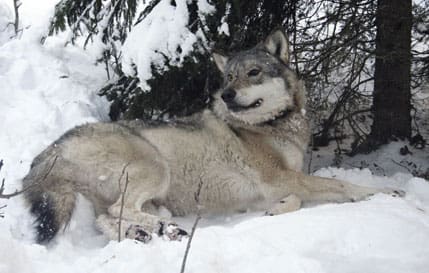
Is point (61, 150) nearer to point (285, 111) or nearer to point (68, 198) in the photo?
point (68, 198)

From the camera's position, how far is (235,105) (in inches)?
194

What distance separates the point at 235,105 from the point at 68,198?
1.75m

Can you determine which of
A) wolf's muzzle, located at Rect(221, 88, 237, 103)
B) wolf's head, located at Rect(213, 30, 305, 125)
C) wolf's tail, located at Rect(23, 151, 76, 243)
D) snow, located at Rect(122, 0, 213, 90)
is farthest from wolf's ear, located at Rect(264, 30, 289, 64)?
wolf's tail, located at Rect(23, 151, 76, 243)

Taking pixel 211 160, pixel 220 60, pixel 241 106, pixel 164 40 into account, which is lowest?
pixel 211 160

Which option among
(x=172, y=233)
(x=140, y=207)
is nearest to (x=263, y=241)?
(x=172, y=233)

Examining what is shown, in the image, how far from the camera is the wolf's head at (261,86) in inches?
195

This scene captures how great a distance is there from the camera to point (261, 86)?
197 inches

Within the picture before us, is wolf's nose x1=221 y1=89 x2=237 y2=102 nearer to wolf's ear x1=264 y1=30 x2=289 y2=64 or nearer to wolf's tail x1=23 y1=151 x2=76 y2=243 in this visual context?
wolf's ear x1=264 y1=30 x2=289 y2=64

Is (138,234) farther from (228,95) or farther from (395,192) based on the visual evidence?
(395,192)

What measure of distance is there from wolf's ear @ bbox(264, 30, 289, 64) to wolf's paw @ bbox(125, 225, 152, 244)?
7.41 feet

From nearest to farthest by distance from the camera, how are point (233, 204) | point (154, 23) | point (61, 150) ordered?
1. point (61, 150)
2. point (233, 204)
3. point (154, 23)

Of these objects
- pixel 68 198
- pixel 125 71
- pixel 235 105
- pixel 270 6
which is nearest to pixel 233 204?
pixel 235 105

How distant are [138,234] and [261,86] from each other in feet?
6.54

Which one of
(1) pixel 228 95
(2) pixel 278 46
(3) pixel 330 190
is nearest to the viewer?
(3) pixel 330 190
